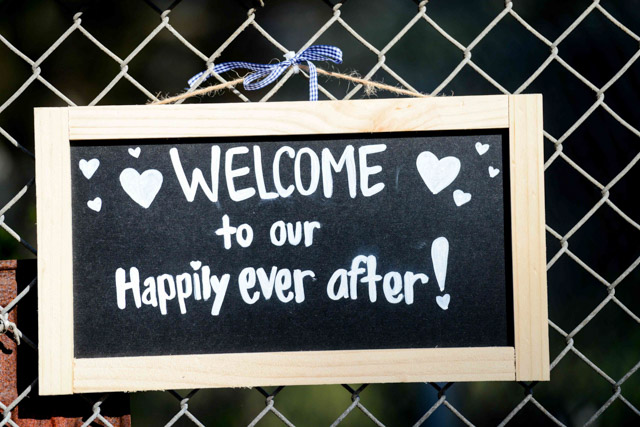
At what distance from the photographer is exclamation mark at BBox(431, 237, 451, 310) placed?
106cm

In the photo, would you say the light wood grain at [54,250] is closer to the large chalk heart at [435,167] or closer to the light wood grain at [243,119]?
the light wood grain at [243,119]

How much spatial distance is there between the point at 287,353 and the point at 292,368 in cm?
3

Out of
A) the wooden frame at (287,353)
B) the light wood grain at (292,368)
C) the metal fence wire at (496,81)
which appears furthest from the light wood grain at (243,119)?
the metal fence wire at (496,81)

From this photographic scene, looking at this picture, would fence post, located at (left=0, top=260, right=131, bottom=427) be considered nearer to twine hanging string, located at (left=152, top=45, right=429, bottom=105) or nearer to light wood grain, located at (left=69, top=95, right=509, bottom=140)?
light wood grain, located at (left=69, top=95, right=509, bottom=140)

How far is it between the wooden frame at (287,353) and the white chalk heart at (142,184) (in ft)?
0.19

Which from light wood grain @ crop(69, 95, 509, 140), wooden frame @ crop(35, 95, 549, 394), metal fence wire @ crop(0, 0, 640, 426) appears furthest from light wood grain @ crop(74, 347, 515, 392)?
metal fence wire @ crop(0, 0, 640, 426)

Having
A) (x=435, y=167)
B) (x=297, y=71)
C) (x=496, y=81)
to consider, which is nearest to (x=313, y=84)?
(x=297, y=71)

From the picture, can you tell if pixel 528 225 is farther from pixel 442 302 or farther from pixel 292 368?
pixel 292 368

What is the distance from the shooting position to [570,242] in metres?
2.45

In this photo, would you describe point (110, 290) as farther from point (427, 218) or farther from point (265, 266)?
point (427, 218)

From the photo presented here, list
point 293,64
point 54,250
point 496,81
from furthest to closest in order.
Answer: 1. point 496,81
2. point 293,64
3. point 54,250

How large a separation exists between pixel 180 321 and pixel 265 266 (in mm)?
160

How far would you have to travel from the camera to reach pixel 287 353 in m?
1.04

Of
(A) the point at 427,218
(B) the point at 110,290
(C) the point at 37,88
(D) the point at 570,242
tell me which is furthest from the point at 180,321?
(C) the point at 37,88
